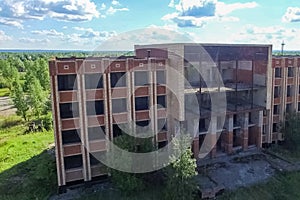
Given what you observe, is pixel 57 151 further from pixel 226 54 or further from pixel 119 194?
pixel 226 54

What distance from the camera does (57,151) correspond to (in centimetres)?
2258

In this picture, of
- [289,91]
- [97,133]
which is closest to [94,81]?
[97,133]

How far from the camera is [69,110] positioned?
22781mm

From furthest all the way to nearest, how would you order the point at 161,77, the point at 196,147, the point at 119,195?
1. the point at 196,147
2. the point at 161,77
3. the point at 119,195

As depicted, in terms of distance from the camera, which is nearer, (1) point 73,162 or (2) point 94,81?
(2) point 94,81

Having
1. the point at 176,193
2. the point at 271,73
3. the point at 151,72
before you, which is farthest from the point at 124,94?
the point at 271,73

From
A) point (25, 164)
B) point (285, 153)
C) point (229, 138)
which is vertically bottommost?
point (25, 164)

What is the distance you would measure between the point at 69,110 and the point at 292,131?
22.3 meters

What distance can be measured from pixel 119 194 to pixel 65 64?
1113 cm

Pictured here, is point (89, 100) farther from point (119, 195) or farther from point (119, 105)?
point (119, 195)

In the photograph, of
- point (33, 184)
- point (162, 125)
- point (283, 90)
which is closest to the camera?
point (33, 184)

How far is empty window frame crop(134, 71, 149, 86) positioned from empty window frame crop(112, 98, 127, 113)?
1.93 meters

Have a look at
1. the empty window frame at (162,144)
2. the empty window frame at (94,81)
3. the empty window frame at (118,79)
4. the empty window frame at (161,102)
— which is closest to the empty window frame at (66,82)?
the empty window frame at (94,81)

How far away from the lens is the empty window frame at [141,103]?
2500cm
